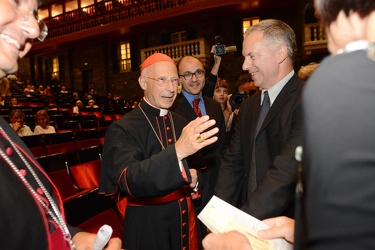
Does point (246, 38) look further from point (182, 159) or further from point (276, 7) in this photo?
point (276, 7)

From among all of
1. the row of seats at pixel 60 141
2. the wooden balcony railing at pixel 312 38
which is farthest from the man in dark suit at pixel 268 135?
the wooden balcony railing at pixel 312 38

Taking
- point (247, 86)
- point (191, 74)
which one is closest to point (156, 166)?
point (191, 74)

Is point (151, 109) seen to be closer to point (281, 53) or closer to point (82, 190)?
point (281, 53)

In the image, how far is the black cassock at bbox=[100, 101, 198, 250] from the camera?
5.42ft

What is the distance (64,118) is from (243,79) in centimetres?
585

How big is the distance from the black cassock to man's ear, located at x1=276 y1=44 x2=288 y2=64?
0.87 m

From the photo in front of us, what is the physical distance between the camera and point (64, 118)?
27.7ft

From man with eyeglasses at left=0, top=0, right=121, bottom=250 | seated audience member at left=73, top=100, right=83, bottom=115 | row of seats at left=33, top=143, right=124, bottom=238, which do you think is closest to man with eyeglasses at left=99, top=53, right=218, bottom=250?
row of seats at left=33, top=143, right=124, bottom=238

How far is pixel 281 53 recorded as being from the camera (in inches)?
76.8

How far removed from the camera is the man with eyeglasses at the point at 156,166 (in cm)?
164

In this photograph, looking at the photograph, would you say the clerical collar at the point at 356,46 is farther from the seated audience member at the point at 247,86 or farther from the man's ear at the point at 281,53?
the seated audience member at the point at 247,86

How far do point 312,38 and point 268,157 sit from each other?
1456 cm

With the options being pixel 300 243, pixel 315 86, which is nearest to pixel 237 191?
pixel 300 243

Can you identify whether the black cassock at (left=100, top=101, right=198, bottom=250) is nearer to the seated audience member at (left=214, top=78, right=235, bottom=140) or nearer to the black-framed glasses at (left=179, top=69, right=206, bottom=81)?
the black-framed glasses at (left=179, top=69, right=206, bottom=81)
